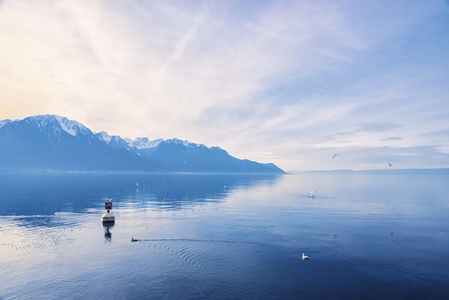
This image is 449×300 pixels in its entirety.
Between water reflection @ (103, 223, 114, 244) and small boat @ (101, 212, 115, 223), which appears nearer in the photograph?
water reflection @ (103, 223, 114, 244)

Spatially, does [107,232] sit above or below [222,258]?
above

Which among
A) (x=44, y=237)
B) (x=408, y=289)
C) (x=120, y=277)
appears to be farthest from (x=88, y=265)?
(x=408, y=289)

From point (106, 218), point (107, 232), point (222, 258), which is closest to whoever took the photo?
point (222, 258)

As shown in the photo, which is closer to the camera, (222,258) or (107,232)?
(222,258)

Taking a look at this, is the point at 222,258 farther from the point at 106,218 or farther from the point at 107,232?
the point at 106,218

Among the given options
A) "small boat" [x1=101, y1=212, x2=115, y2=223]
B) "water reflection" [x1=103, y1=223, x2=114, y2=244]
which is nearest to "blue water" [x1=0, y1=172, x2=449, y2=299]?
"water reflection" [x1=103, y1=223, x2=114, y2=244]

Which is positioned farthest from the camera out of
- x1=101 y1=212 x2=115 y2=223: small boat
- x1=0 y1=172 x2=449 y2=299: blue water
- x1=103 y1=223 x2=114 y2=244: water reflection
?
x1=101 y1=212 x2=115 y2=223: small boat

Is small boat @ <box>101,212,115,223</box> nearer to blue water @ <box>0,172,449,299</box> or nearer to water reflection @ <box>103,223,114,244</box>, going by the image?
water reflection @ <box>103,223,114,244</box>

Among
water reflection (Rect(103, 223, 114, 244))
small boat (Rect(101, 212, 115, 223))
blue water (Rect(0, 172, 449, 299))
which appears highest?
small boat (Rect(101, 212, 115, 223))

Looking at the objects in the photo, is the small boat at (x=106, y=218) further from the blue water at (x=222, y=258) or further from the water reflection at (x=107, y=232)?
the blue water at (x=222, y=258)

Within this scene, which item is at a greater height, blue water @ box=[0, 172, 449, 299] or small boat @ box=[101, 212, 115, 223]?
small boat @ box=[101, 212, 115, 223]

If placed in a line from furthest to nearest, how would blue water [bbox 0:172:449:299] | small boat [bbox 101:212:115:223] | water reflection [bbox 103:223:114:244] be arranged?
small boat [bbox 101:212:115:223] < water reflection [bbox 103:223:114:244] < blue water [bbox 0:172:449:299]

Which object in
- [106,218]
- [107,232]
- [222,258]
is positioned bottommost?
[222,258]

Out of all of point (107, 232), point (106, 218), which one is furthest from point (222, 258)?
point (106, 218)
